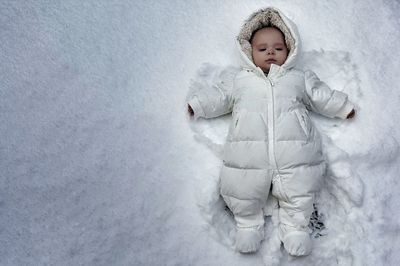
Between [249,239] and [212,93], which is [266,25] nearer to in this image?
[212,93]

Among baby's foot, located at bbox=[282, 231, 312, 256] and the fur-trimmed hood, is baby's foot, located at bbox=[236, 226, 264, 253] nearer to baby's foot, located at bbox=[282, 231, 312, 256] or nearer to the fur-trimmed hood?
baby's foot, located at bbox=[282, 231, 312, 256]

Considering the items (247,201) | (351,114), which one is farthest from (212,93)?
(351,114)

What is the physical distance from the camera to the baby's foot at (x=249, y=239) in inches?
56.5

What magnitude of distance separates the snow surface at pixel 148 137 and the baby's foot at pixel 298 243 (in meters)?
0.05

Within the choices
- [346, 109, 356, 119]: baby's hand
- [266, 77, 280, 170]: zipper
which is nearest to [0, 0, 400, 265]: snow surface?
[346, 109, 356, 119]: baby's hand

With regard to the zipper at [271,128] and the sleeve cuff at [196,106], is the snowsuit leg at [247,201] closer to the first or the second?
the zipper at [271,128]

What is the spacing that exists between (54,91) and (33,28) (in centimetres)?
25

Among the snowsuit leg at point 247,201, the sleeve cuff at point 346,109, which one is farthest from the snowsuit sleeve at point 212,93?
the sleeve cuff at point 346,109

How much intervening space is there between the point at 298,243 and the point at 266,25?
79 centimetres

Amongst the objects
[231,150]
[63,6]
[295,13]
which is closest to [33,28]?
[63,6]

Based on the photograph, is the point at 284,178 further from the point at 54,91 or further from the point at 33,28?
the point at 33,28

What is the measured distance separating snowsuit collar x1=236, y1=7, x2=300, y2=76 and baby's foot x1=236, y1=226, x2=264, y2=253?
0.53 meters

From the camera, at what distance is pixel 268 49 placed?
1563 mm

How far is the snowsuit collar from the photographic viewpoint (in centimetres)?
153
